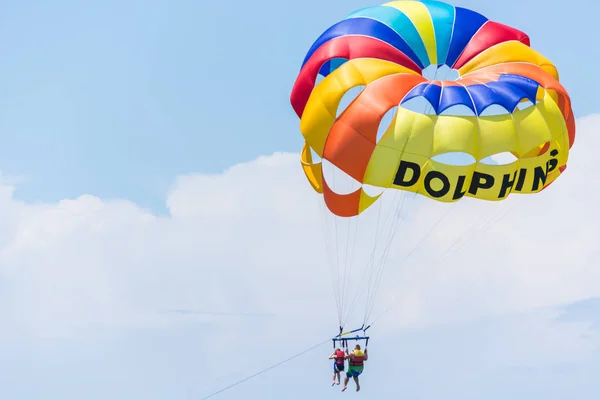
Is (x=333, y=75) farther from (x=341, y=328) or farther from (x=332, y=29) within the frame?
(x=341, y=328)

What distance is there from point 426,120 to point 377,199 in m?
2.54

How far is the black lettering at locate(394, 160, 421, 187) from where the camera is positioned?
28.5 meters

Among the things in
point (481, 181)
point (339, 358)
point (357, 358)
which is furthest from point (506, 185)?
point (339, 358)

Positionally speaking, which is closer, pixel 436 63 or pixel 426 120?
pixel 426 120

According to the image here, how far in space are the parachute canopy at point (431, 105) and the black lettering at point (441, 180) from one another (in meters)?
0.02

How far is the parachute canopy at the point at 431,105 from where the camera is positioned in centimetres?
2839

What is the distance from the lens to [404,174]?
28.6m

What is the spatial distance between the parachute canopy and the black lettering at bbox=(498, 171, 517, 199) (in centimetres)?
2

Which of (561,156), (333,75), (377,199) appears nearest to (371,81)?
(333,75)

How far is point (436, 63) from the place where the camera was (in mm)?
30234

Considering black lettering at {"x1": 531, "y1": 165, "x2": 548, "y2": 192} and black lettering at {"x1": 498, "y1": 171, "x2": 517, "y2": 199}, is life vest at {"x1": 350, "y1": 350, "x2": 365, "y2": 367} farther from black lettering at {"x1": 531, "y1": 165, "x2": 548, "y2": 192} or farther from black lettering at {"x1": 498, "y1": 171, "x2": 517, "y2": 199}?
black lettering at {"x1": 531, "y1": 165, "x2": 548, "y2": 192}

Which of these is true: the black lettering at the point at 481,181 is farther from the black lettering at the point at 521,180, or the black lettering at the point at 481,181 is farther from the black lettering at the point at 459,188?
the black lettering at the point at 521,180

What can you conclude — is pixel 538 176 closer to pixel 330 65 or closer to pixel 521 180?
pixel 521 180

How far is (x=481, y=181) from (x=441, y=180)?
3.14ft
